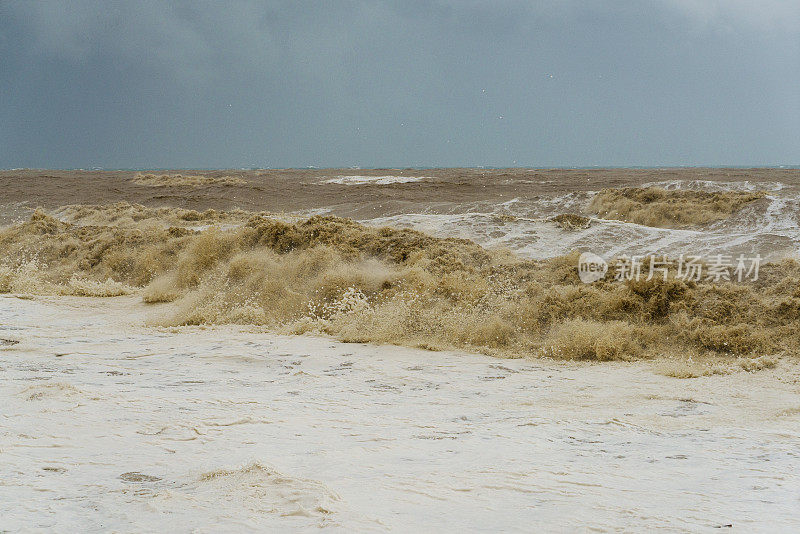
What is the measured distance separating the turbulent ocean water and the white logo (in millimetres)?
155

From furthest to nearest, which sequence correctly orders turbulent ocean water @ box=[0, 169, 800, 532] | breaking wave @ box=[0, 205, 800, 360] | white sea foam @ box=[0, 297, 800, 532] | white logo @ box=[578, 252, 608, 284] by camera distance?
white logo @ box=[578, 252, 608, 284] < breaking wave @ box=[0, 205, 800, 360] < turbulent ocean water @ box=[0, 169, 800, 532] < white sea foam @ box=[0, 297, 800, 532]

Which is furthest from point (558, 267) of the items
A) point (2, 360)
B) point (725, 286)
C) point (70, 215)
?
point (70, 215)

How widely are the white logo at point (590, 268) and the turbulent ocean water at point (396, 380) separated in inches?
6.1

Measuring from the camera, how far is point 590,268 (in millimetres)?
9227

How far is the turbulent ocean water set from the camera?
10.2 ft

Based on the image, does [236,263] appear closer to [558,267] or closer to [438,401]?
[558,267]

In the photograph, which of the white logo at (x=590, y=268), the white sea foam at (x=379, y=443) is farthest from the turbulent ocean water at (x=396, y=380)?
the white logo at (x=590, y=268)

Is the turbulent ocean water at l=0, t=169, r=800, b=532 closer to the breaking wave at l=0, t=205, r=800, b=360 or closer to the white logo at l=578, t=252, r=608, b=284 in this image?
the breaking wave at l=0, t=205, r=800, b=360

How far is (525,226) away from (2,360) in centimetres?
983

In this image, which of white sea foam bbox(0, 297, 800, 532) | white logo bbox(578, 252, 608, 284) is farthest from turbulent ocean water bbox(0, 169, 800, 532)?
white logo bbox(578, 252, 608, 284)

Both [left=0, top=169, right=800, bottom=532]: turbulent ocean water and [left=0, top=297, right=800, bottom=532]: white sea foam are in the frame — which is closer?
[left=0, top=297, right=800, bottom=532]: white sea foam

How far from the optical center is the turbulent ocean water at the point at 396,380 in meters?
3.12

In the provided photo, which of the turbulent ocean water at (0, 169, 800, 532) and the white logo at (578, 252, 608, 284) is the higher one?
the white logo at (578, 252, 608, 284)

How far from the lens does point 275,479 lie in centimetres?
322
